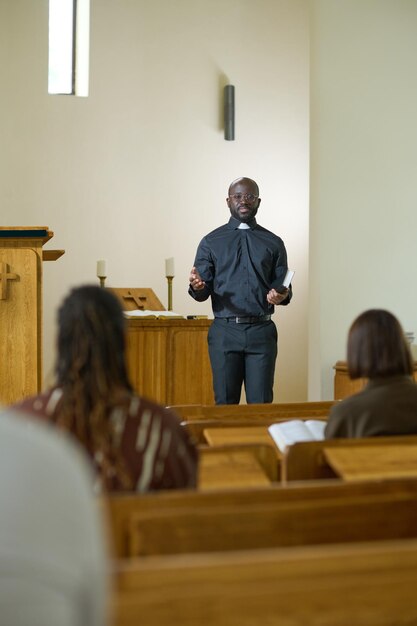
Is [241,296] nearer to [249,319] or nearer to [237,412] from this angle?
[249,319]

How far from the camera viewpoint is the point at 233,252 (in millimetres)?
5953

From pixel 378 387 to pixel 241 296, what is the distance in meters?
2.86

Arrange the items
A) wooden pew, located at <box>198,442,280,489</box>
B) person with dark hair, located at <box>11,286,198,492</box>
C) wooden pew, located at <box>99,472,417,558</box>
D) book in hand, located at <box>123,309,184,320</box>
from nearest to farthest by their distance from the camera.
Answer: wooden pew, located at <box>99,472,417,558</box>, person with dark hair, located at <box>11,286,198,492</box>, wooden pew, located at <box>198,442,280,489</box>, book in hand, located at <box>123,309,184,320</box>

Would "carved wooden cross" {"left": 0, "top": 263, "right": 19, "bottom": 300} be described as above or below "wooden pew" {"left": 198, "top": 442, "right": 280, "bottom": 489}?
above

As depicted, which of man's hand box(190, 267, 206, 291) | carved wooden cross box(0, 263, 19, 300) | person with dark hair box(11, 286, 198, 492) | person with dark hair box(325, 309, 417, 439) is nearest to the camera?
person with dark hair box(11, 286, 198, 492)

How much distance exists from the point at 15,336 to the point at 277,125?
6.45 m

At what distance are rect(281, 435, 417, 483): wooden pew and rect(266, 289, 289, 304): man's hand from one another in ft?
9.49

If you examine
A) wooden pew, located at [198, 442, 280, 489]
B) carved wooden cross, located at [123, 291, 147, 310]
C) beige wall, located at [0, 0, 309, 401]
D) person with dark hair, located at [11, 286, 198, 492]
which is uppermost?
beige wall, located at [0, 0, 309, 401]

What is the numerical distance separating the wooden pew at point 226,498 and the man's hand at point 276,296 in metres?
3.46

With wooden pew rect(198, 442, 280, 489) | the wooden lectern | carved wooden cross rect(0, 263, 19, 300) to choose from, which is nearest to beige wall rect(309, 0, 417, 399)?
the wooden lectern

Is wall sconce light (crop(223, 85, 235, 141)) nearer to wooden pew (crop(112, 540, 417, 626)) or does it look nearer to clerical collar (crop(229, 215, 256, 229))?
clerical collar (crop(229, 215, 256, 229))

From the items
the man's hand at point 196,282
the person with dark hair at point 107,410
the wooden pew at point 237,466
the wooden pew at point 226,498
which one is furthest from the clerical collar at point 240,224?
the wooden pew at point 226,498

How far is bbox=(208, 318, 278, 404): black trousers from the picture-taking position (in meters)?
5.85

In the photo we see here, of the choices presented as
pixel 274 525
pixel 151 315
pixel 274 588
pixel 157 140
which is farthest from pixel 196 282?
pixel 157 140
